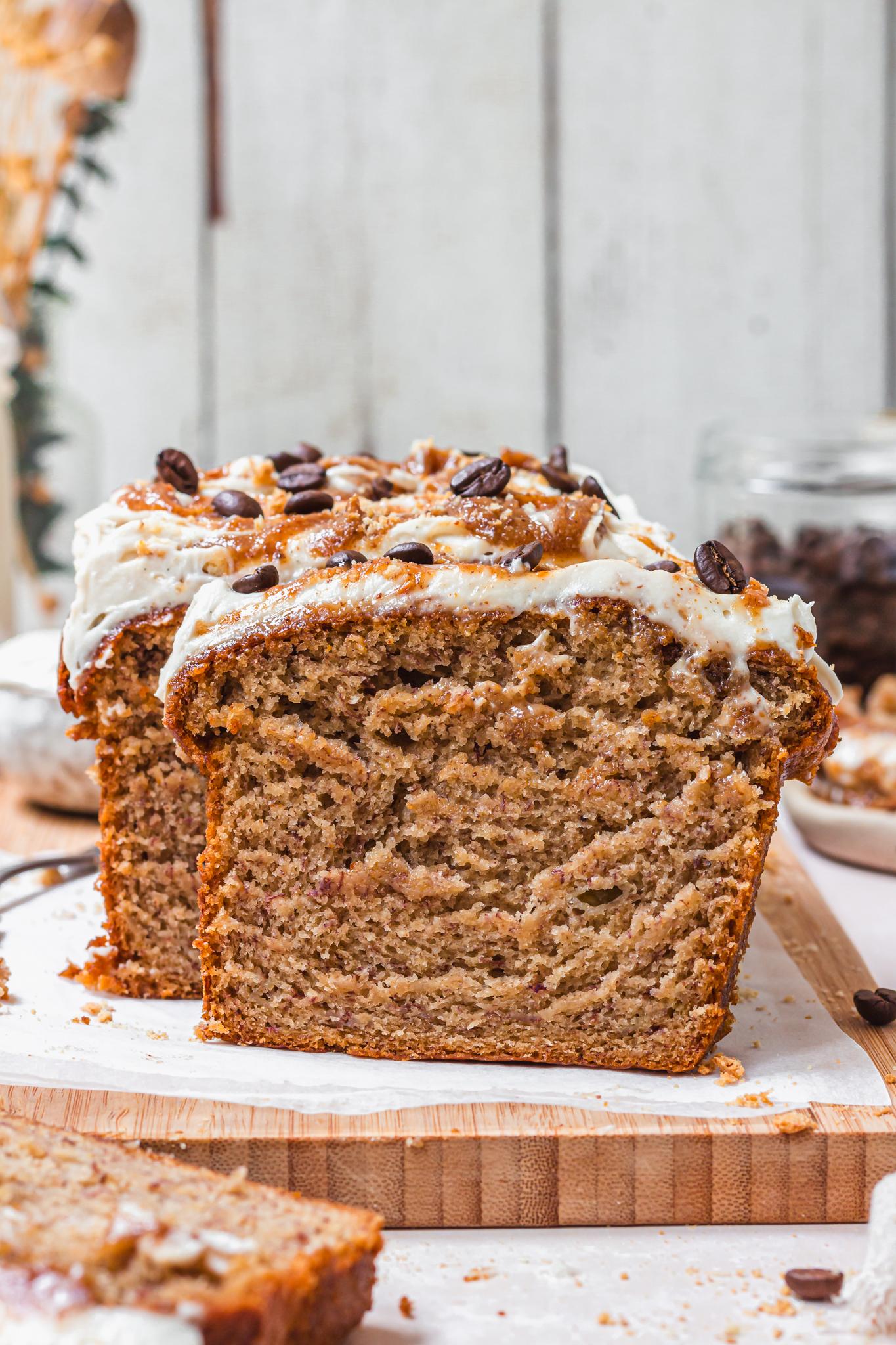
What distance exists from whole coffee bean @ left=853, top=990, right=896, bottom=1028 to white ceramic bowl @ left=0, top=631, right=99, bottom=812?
207 cm

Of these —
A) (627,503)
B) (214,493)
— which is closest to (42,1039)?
(214,493)

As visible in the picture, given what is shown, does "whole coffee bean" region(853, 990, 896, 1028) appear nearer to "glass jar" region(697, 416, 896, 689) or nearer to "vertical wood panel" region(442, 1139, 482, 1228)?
"vertical wood panel" region(442, 1139, 482, 1228)

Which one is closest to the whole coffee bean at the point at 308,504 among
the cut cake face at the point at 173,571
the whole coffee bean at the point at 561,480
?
the cut cake face at the point at 173,571

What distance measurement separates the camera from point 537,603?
2359 mm

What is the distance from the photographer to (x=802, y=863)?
369 cm

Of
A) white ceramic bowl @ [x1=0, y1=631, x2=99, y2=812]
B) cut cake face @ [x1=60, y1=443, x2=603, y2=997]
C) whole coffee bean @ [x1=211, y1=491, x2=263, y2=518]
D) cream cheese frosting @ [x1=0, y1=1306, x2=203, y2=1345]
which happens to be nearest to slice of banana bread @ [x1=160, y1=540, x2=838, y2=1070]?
cut cake face @ [x1=60, y1=443, x2=603, y2=997]

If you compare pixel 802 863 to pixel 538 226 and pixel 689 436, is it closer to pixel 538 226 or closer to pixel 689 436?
pixel 689 436

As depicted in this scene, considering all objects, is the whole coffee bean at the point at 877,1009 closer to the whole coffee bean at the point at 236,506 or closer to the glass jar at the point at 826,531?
the whole coffee bean at the point at 236,506

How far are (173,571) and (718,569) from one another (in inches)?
39.3

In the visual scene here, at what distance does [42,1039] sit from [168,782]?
0.53 m

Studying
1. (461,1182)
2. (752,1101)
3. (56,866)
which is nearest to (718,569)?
(752,1101)

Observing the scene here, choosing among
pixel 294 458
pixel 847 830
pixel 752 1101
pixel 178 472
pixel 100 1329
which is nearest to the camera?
pixel 100 1329

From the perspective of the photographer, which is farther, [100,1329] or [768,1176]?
[768,1176]

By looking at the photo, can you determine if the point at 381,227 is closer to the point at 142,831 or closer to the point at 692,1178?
the point at 142,831
